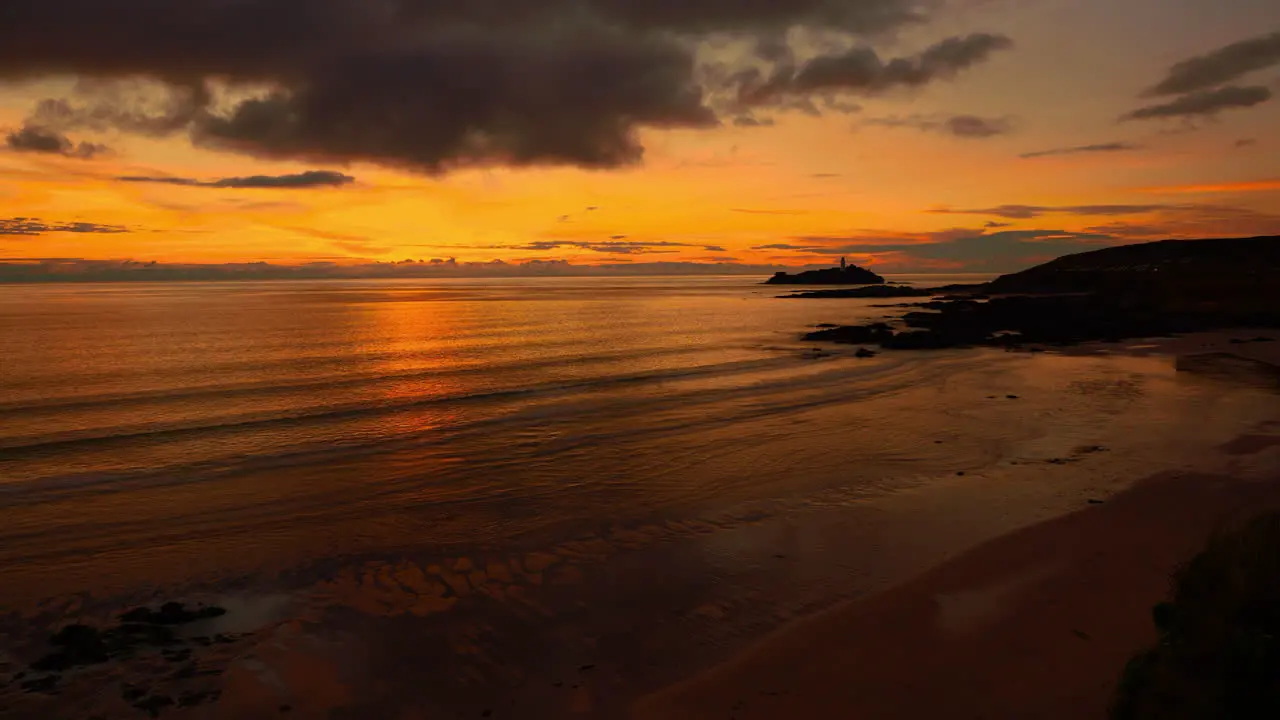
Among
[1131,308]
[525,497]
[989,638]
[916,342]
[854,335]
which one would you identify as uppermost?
[1131,308]

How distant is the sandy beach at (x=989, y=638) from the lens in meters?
6.96

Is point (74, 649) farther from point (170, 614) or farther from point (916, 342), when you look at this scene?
point (916, 342)

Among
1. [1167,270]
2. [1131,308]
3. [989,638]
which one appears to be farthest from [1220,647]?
[1167,270]

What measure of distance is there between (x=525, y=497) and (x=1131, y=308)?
2678 inches

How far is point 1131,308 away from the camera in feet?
207

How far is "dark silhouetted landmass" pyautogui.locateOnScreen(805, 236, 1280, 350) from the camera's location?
46.3 m

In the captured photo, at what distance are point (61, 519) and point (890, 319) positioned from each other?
6490 centimetres

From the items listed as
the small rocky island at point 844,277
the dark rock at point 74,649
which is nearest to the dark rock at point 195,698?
the dark rock at point 74,649

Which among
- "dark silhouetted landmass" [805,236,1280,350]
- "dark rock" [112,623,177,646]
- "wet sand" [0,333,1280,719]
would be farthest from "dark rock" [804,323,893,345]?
"dark rock" [112,623,177,646]

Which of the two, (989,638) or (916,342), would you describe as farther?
(916,342)

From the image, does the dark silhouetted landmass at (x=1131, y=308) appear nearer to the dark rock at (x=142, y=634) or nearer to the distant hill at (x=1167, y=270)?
the distant hill at (x=1167, y=270)

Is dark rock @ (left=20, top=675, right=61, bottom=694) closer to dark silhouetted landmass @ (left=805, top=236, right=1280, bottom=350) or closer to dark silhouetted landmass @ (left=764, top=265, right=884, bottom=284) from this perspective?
dark silhouetted landmass @ (left=805, top=236, right=1280, bottom=350)

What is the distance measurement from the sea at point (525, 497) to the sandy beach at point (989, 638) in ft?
2.03

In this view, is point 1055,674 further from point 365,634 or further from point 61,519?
point 61,519
